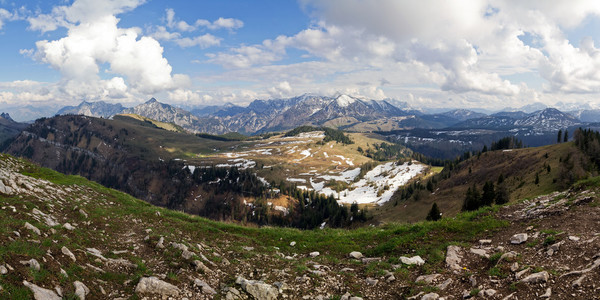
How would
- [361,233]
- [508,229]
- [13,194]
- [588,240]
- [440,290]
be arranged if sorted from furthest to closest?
[361,233] → [13,194] → [508,229] → [588,240] → [440,290]

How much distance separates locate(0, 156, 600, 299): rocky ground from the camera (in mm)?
10141

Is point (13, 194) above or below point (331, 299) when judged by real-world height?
above

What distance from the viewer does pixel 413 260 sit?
15078 mm

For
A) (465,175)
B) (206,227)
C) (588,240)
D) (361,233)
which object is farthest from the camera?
(465,175)

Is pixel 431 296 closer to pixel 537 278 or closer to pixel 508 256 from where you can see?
pixel 537 278

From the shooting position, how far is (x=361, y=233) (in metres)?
23.0

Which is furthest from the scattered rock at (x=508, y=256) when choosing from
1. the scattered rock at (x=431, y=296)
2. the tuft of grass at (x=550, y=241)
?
the scattered rock at (x=431, y=296)

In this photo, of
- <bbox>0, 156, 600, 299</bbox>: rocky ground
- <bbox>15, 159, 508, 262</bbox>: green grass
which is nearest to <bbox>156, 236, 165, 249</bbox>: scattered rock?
<bbox>0, 156, 600, 299</bbox>: rocky ground

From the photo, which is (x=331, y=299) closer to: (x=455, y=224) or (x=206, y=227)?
(x=455, y=224)

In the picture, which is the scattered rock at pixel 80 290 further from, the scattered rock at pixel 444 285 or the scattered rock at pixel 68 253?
the scattered rock at pixel 444 285

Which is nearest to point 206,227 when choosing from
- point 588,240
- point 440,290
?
point 440,290

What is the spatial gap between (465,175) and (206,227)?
14896 cm

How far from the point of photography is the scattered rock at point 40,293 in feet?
27.4

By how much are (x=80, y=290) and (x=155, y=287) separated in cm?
254
